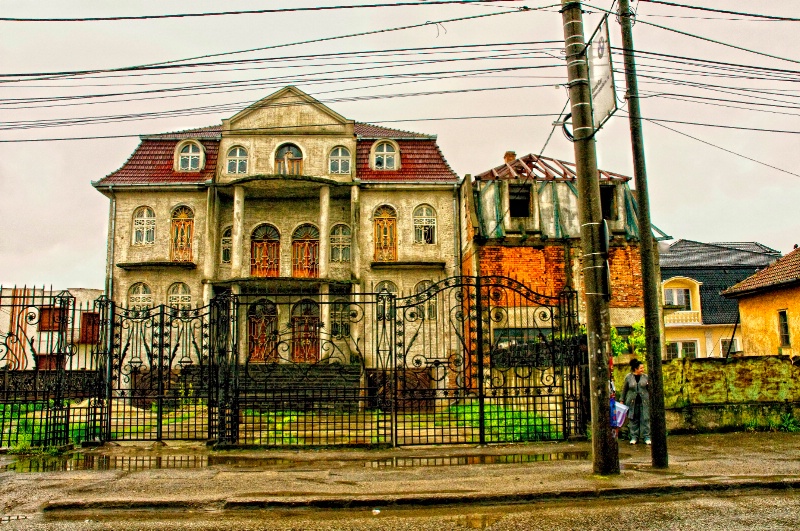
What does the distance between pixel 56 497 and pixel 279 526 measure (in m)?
3.10

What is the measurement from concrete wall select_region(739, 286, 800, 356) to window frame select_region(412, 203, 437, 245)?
502 inches

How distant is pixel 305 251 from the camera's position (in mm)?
29391

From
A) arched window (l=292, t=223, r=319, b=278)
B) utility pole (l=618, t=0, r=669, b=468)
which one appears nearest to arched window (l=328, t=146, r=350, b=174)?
arched window (l=292, t=223, r=319, b=278)

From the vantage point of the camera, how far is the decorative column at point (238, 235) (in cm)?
2769

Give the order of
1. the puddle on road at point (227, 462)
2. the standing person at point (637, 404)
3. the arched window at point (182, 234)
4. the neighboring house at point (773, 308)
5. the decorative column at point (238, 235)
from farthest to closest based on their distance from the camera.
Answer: the arched window at point (182, 234) < the decorative column at point (238, 235) < the neighboring house at point (773, 308) < the standing person at point (637, 404) < the puddle on road at point (227, 462)

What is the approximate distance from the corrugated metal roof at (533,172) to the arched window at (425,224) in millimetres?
3018

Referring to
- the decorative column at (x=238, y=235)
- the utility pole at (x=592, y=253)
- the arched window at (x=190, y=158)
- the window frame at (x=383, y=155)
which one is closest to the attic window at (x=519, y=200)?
the window frame at (x=383, y=155)

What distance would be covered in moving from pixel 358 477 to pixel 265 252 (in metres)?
21.4

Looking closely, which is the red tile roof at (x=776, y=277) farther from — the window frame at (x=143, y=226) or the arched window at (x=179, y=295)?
the window frame at (x=143, y=226)

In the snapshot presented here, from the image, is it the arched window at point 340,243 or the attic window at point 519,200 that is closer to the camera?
the attic window at point 519,200

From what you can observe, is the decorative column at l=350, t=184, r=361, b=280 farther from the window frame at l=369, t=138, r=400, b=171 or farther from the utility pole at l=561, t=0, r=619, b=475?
the utility pole at l=561, t=0, r=619, b=475

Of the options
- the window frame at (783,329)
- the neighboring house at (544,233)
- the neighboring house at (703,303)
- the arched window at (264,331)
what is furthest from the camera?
the neighboring house at (703,303)

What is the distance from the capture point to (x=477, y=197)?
27.2 m

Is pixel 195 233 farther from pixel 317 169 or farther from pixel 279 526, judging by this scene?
pixel 279 526
